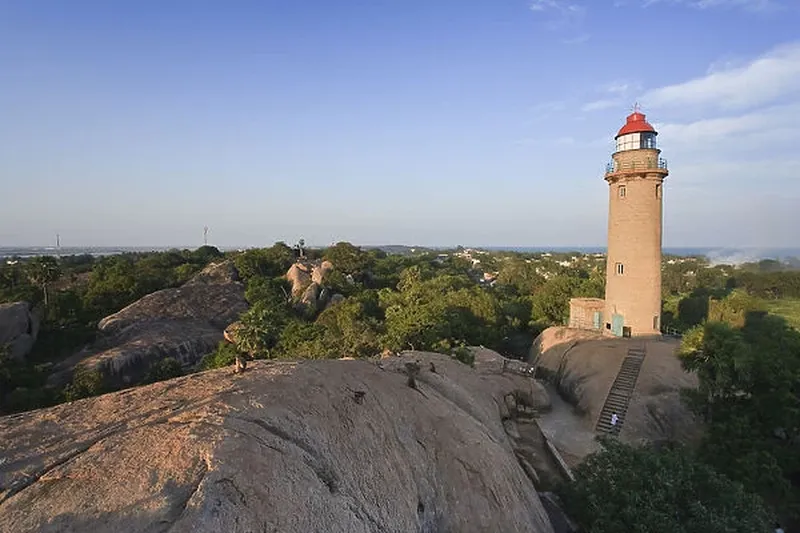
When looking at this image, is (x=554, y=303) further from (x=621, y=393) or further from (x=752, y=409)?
(x=752, y=409)

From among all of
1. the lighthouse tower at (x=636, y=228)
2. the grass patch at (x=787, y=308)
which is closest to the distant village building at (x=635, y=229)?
the lighthouse tower at (x=636, y=228)

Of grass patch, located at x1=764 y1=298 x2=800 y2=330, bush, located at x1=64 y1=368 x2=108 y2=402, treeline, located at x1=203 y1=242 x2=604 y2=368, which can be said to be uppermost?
treeline, located at x1=203 y1=242 x2=604 y2=368

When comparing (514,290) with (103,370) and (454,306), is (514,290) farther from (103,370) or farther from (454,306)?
(103,370)

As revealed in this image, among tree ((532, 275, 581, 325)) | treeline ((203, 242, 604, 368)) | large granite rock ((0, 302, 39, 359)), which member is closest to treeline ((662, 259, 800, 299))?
tree ((532, 275, 581, 325))

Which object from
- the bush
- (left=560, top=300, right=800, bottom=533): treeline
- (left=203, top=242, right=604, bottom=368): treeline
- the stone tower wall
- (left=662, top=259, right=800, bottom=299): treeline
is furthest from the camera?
(left=662, top=259, right=800, bottom=299): treeline

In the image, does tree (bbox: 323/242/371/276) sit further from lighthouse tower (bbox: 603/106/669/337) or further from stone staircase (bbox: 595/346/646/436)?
stone staircase (bbox: 595/346/646/436)

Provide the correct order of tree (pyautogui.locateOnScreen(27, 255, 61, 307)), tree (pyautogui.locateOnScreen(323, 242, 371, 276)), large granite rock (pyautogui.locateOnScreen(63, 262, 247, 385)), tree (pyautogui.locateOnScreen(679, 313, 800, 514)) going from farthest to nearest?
tree (pyautogui.locateOnScreen(323, 242, 371, 276)) < tree (pyautogui.locateOnScreen(27, 255, 61, 307)) < large granite rock (pyautogui.locateOnScreen(63, 262, 247, 385)) < tree (pyautogui.locateOnScreen(679, 313, 800, 514))
